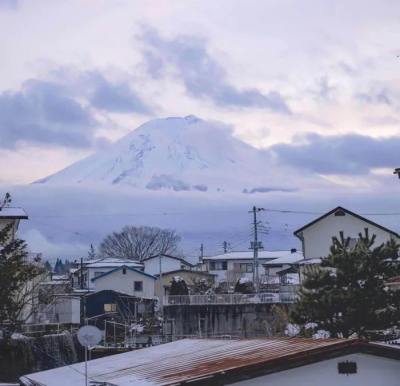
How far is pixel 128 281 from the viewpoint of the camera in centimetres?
6888

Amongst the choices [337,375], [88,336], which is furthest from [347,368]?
[88,336]

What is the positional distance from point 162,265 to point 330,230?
133 ft

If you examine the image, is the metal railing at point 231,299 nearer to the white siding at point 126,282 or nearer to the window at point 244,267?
the white siding at point 126,282

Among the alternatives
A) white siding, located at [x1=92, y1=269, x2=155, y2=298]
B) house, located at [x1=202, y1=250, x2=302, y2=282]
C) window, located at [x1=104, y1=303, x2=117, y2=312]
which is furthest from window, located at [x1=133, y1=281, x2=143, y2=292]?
house, located at [x1=202, y1=250, x2=302, y2=282]

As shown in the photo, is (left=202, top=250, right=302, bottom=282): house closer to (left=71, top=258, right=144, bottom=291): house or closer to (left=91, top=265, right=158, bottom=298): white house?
(left=71, top=258, right=144, bottom=291): house

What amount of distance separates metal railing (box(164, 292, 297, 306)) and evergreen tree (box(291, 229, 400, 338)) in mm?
21696

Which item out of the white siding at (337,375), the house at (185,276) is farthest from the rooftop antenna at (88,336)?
the house at (185,276)

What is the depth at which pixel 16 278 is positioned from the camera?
22.8 m

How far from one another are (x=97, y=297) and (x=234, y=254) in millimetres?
36507

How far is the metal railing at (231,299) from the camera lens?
47.0 meters

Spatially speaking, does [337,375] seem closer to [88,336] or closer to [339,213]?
[88,336]

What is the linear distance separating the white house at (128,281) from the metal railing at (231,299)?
21265 mm

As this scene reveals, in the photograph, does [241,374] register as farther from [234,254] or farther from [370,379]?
[234,254]

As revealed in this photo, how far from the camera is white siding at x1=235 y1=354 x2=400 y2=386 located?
12.0 metres
